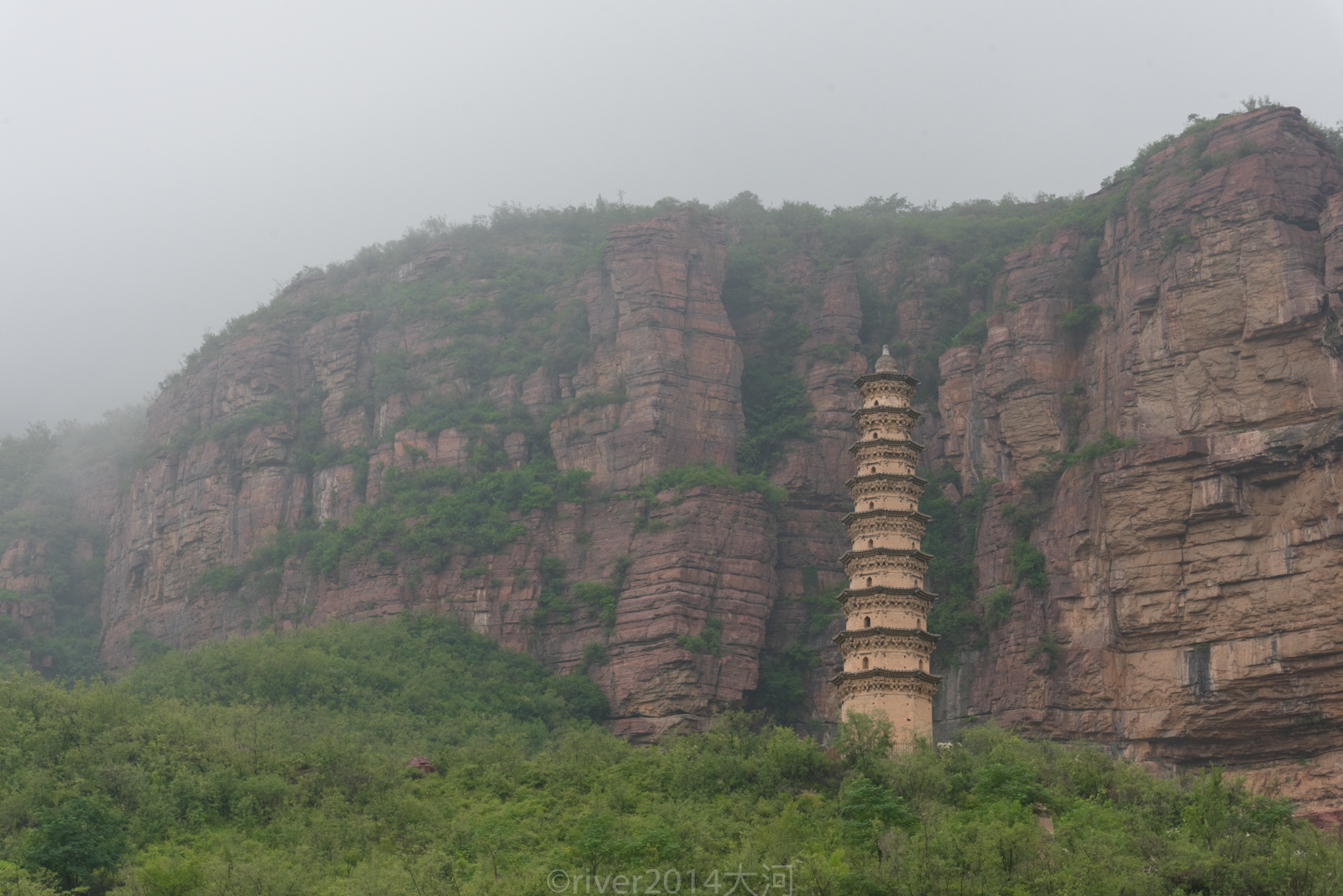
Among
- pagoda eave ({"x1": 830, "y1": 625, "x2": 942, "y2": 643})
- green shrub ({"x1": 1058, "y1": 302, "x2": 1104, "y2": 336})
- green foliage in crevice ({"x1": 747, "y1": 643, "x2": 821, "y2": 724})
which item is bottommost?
pagoda eave ({"x1": 830, "y1": 625, "x2": 942, "y2": 643})

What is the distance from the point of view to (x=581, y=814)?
51.7 meters

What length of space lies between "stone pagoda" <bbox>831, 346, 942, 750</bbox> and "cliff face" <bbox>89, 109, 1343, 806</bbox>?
11.7m

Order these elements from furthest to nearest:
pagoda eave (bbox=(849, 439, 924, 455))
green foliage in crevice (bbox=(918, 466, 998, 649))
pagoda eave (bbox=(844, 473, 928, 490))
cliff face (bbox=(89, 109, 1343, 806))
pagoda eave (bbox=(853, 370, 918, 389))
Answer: green foliage in crevice (bbox=(918, 466, 998, 649)) → cliff face (bbox=(89, 109, 1343, 806)) → pagoda eave (bbox=(853, 370, 918, 389)) → pagoda eave (bbox=(849, 439, 924, 455)) → pagoda eave (bbox=(844, 473, 928, 490))

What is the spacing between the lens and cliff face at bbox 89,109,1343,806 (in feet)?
212

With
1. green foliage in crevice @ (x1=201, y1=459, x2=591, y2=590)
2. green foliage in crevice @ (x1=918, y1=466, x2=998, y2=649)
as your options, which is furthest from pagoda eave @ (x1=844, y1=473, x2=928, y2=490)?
green foliage in crevice @ (x1=201, y1=459, x2=591, y2=590)

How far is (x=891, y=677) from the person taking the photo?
56.8 meters

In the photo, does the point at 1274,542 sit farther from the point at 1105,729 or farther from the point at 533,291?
the point at 533,291

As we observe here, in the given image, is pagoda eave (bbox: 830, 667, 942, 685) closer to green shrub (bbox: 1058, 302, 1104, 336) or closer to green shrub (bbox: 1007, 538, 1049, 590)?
green shrub (bbox: 1007, 538, 1049, 590)

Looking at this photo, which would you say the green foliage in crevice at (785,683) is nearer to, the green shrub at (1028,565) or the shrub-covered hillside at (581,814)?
the green shrub at (1028,565)

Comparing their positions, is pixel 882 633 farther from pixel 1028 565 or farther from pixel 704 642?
pixel 704 642

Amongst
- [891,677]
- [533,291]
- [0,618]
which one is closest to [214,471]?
[0,618]

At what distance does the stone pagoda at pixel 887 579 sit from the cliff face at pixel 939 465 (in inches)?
460

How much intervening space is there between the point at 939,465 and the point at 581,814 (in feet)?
122

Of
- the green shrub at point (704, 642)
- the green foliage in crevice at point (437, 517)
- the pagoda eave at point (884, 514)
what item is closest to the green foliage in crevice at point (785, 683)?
the green shrub at point (704, 642)
